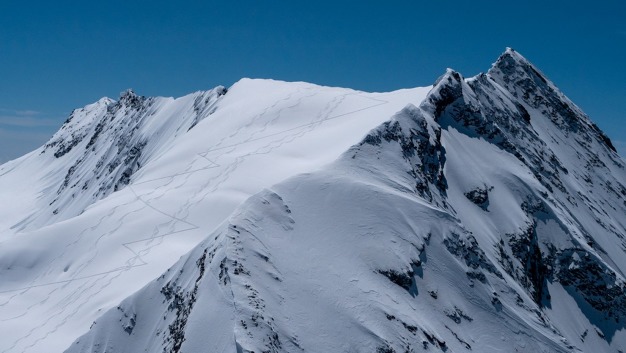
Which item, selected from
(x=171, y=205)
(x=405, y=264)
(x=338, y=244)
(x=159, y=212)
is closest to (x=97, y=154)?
(x=171, y=205)

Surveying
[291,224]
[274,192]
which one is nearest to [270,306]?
[291,224]

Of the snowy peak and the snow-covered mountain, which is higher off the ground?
the snowy peak

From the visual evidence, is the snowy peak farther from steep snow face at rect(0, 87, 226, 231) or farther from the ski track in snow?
steep snow face at rect(0, 87, 226, 231)

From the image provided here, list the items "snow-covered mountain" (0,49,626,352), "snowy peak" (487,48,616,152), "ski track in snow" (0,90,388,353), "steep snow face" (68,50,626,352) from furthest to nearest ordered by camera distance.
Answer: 1. "snowy peak" (487,48,616,152)
2. "ski track in snow" (0,90,388,353)
3. "snow-covered mountain" (0,49,626,352)
4. "steep snow face" (68,50,626,352)

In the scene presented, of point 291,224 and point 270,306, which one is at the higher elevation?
point 291,224

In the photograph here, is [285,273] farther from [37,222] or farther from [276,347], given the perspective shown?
[37,222]

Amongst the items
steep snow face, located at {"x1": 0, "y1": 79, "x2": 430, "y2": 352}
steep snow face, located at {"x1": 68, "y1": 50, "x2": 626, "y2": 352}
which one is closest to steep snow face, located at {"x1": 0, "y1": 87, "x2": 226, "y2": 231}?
steep snow face, located at {"x1": 0, "y1": 79, "x2": 430, "y2": 352}
